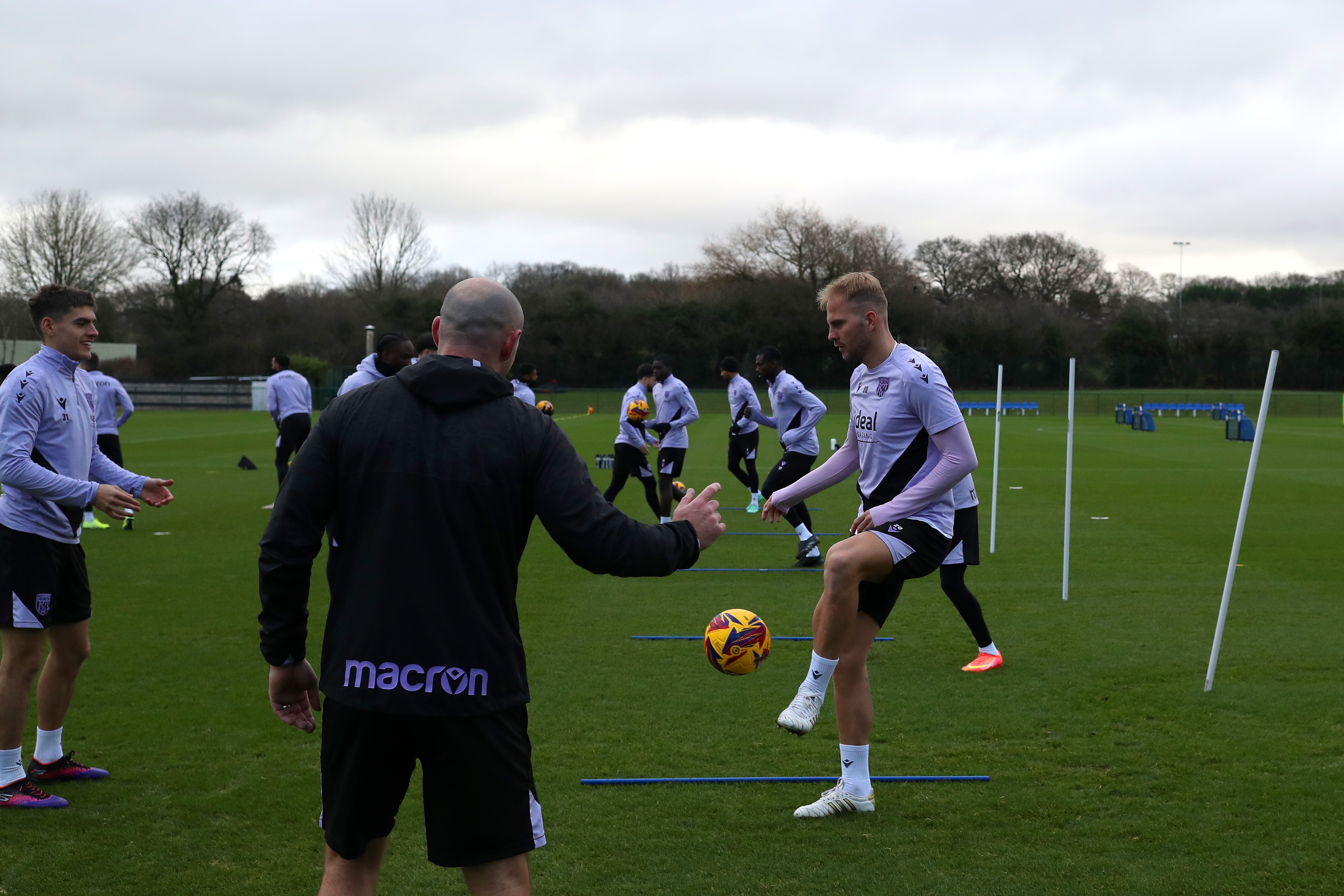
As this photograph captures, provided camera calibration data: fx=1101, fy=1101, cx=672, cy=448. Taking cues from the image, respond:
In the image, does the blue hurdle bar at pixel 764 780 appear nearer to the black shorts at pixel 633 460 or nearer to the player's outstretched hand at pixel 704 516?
the player's outstretched hand at pixel 704 516

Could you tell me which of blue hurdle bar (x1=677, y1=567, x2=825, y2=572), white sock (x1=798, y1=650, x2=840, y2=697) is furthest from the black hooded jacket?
blue hurdle bar (x1=677, y1=567, x2=825, y2=572)

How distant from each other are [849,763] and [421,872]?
6.05 ft

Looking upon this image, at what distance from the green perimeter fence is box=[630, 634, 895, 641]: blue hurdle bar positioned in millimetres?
44517

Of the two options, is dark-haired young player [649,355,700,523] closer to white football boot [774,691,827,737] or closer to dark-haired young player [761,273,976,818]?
dark-haired young player [761,273,976,818]

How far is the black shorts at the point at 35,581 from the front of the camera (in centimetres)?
475

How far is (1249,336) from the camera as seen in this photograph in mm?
70250

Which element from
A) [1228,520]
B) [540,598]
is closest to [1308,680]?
[540,598]

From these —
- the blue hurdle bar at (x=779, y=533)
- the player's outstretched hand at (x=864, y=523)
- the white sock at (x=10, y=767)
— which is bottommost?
the blue hurdle bar at (x=779, y=533)

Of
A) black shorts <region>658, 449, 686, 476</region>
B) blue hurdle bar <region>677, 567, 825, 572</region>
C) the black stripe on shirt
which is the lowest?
blue hurdle bar <region>677, 567, 825, 572</region>

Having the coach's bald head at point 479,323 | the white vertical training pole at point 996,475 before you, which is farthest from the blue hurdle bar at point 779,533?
the coach's bald head at point 479,323

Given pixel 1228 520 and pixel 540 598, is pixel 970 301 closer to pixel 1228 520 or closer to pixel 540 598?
pixel 1228 520

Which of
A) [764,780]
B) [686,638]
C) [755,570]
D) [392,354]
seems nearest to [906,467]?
[764,780]

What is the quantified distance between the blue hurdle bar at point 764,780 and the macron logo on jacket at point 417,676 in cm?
263

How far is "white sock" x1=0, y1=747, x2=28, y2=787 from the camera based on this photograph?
192 inches
